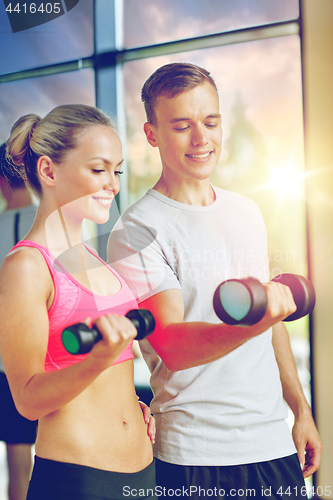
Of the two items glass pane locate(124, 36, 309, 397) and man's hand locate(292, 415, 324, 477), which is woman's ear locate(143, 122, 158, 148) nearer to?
glass pane locate(124, 36, 309, 397)

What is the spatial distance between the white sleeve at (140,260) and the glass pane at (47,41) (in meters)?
0.85

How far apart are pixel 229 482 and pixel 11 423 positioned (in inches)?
30.9

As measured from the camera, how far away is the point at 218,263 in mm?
879

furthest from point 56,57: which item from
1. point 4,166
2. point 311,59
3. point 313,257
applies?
point 313,257

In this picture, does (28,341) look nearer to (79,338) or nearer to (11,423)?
(79,338)

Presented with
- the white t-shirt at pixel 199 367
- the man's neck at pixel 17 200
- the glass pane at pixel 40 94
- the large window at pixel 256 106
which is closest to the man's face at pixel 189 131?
the white t-shirt at pixel 199 367

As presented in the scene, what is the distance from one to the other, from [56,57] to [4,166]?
0.71 m

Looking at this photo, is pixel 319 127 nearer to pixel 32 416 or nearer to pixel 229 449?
pixel 229 449

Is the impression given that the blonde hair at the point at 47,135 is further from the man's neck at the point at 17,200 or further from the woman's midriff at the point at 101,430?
the woman's midriff at the point at 101,430

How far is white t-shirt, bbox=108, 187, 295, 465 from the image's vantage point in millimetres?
815

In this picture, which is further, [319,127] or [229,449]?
[319,127]

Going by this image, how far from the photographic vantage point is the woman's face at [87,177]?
0.78m

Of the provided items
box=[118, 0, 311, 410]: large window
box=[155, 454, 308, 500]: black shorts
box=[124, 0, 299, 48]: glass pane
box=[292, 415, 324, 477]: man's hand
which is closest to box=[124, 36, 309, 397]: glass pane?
box=[118, 0, 311, 410]: large window

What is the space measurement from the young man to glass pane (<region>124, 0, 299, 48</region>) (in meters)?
0.45
